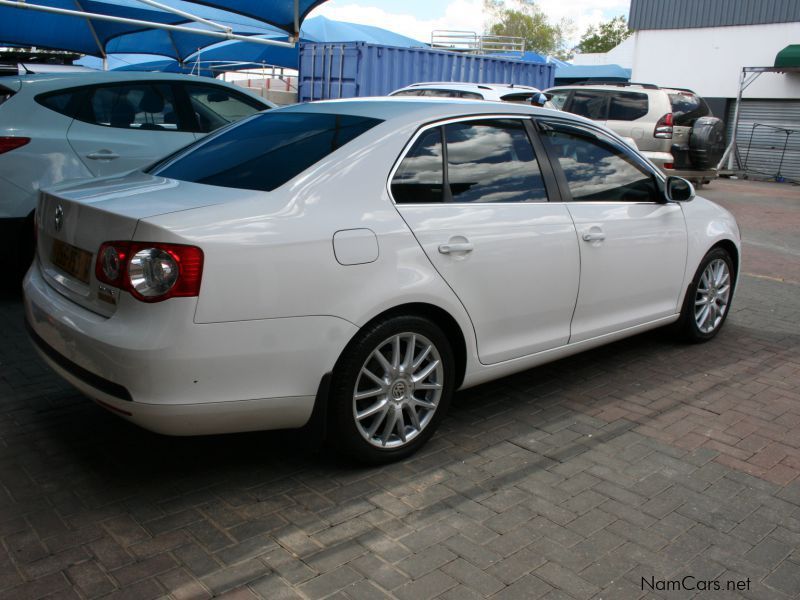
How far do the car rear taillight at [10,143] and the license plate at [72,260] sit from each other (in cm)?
264

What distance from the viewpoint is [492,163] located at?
13.3 feet

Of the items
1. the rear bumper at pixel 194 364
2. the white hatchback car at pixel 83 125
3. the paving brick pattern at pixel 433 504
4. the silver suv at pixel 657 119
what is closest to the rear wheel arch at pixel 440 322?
the rear bumper at pixel 194 364

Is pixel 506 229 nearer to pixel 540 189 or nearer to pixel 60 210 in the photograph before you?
pixel 540 189

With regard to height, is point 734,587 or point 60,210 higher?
point 60,210

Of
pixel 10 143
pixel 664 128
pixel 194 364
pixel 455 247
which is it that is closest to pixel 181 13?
pixel 10 143

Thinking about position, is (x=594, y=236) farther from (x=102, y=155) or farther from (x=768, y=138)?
(x=768, y=138)

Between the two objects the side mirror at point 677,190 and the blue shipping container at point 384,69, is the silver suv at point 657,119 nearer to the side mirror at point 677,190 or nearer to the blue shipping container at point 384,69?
the blue shipping container at point 384,69

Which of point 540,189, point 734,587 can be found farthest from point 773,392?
point 734,587

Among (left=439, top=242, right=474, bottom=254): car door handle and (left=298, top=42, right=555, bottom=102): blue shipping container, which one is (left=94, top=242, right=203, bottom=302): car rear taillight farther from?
(left=298, top=42, right=555, bottom=102): blue shipping container

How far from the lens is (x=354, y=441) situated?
3469mm

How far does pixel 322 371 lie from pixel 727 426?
7.69 ft

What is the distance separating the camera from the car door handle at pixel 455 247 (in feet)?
12.0

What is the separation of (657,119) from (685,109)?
1.11 m

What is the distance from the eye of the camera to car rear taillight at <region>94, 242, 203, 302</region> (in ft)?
9.68
